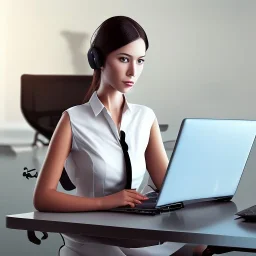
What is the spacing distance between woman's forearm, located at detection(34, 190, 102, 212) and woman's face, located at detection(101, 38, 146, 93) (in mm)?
377

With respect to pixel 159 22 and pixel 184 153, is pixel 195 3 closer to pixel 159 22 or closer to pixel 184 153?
pixel 159 22

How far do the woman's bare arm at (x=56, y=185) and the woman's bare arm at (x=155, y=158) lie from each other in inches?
12.7

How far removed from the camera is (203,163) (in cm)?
165

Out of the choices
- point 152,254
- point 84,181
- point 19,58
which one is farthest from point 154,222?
point 19,58

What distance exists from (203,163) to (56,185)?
39 cm

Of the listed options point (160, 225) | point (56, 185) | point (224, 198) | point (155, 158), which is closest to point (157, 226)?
point (160, 225)

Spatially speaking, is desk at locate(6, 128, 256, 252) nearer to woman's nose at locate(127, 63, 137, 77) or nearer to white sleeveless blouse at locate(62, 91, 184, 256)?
white sleeveless blouse at locate(62, 91, 184, 256)

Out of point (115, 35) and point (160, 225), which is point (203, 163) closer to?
point (160, 225)

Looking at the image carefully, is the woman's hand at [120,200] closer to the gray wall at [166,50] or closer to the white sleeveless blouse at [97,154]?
the white sleeveless blouse at [97,154]

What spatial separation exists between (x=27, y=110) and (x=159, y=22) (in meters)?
0.83

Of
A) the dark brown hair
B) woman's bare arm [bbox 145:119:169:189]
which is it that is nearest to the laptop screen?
woman's bare arm [bbox 145:119:169:189]

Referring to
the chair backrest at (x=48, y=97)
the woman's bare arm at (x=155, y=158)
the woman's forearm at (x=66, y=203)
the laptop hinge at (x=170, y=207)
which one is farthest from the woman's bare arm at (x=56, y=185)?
the chair backrest at (x=48, y=97)

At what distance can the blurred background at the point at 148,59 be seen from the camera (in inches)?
129

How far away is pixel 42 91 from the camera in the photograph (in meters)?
3.34
